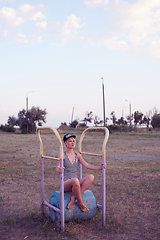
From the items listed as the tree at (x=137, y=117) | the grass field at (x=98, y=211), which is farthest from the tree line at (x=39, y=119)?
the grass field at (x=98, y=211)

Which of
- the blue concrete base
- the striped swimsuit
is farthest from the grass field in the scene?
the striped swimsuit

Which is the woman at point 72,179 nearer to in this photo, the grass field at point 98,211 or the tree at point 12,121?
the grass field at point 98,211

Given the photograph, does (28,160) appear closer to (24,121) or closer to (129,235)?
(129,235)

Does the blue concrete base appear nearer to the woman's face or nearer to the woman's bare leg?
the woman's bare leg

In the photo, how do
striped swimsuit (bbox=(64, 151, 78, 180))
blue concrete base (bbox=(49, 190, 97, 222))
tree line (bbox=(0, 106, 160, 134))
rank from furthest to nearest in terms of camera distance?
tree line (bbox=(0, 106, 160, 134)) → striped swimsuit (bbox=(64, 151, 78, 180)) → blue concrete base (bbox=(49, 190, 97, 222))

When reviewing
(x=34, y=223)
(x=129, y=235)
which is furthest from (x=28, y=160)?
(x=129, y=235)

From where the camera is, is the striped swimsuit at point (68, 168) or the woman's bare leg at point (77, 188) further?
the striped swimsuit at point (68, 168)

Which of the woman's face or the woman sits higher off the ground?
the woman's face

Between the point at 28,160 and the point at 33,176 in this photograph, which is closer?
the point at 33,176

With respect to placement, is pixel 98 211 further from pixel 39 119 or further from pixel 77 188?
pixel 39 119

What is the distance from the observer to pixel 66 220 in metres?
4.73

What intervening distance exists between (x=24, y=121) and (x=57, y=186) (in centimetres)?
4638

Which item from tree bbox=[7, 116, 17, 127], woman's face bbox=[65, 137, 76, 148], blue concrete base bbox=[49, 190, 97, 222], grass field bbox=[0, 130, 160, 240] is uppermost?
tree bbox=[7, 116, 17, 127]

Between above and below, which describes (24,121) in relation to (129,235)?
above
